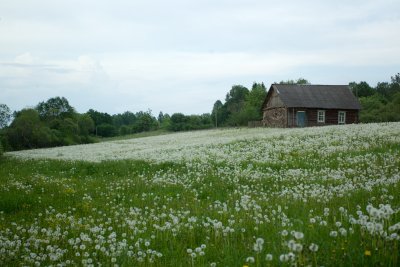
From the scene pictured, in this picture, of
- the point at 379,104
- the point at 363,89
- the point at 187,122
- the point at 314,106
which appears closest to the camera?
the point at 314,106

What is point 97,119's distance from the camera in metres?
151

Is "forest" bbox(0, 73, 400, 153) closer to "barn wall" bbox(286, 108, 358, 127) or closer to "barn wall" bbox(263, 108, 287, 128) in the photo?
"barn wall" bbox(286, 108, 358, 127)

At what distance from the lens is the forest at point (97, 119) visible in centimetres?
7169

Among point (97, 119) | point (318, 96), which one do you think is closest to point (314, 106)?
point (318, 96)

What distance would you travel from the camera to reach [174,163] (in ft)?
64.3

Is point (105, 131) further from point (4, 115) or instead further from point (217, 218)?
point (217, 218)

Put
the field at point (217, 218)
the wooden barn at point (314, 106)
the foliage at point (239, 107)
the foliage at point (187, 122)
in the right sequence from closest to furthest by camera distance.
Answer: the field at point (217, 218) < the wooden barn at point (314, 106) < the foliage at point (239, 107) < the foliage at point (187, 122)

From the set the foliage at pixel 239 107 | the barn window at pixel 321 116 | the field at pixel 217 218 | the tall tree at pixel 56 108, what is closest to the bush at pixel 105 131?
the tall tree at pixel 56 108

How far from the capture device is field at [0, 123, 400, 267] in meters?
5.18

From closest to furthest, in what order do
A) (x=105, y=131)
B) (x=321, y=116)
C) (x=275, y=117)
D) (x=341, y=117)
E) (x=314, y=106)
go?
1. (x=314, y=106)
2. (x=321, y=116)
3. (x=341, y=117)
4. (x=275, y=117)
5. (x=105, y=131)

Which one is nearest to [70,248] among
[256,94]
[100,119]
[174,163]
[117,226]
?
[117,226]

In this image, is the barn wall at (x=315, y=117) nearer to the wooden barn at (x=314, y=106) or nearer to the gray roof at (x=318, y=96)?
the wooden barn at (x=314, y=106)

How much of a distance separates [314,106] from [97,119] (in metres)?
111

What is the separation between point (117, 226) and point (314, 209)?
14.3 feet
